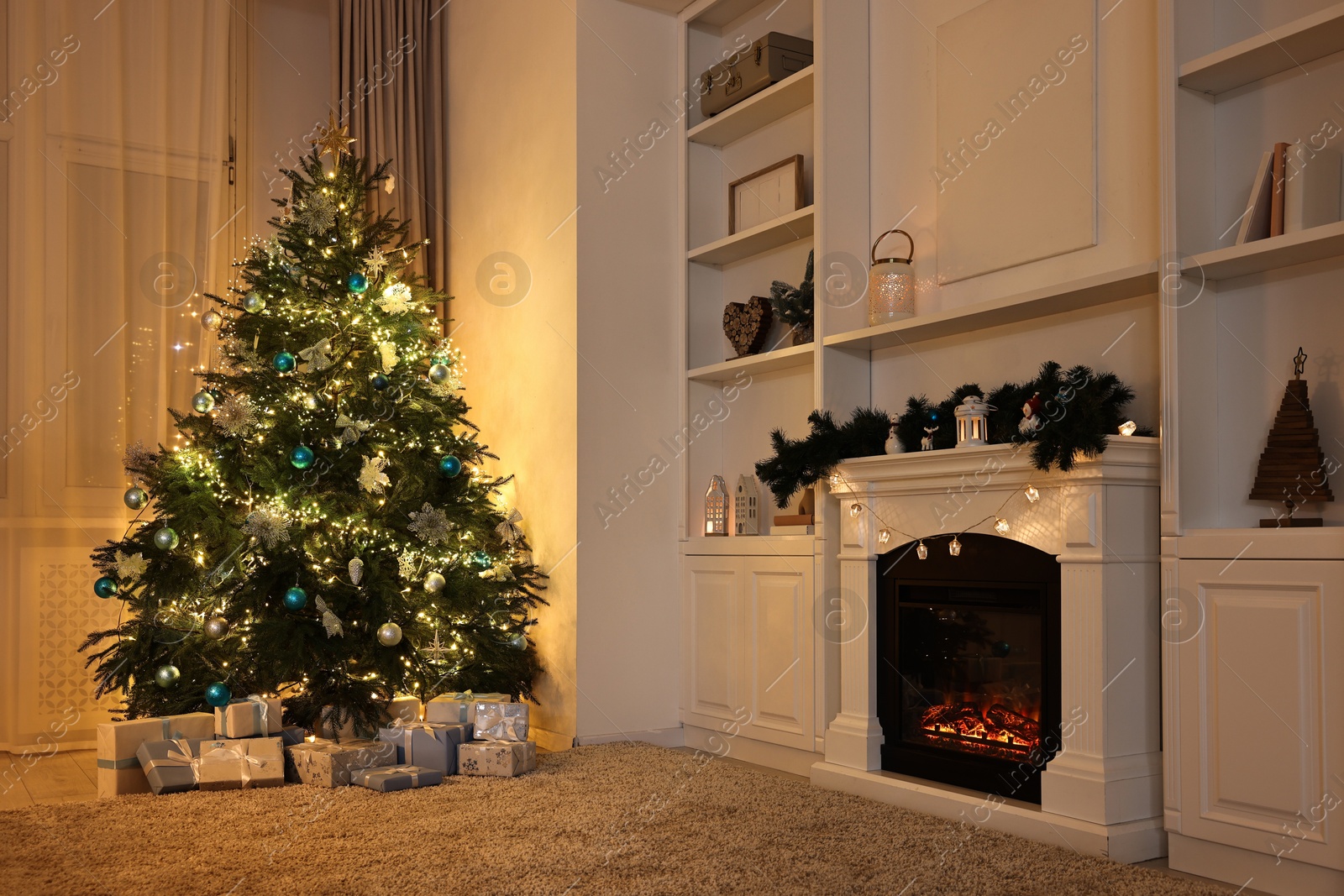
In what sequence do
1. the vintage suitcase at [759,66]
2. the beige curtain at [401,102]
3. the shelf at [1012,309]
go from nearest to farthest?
Result: 1. the shelf at [1012,309]
2. the vintage suitcase at [759,66]
3. the beige curtain at [401,102]

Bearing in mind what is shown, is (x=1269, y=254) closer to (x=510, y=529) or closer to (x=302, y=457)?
(x=510, y=529)

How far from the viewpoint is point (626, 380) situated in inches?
162

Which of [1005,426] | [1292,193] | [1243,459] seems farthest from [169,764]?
[1292,193]

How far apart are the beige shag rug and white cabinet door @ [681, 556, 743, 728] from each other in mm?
663

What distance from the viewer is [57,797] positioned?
332cm

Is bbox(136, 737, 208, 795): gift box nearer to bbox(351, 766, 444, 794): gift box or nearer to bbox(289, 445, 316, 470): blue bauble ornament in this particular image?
bbox(351, 766, 444, 794): gift box

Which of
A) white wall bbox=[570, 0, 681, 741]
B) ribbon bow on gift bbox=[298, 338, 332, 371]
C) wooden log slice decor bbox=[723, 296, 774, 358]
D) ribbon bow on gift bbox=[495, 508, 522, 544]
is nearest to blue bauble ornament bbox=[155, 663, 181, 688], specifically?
ribbon bow on gift bbox=[298, 338, 332, 371]

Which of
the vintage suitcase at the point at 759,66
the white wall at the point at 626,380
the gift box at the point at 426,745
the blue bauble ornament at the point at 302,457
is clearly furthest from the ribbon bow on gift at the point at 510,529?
the vintage suitcase at the point at 759,66

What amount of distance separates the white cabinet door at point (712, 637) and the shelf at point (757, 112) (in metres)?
1.60

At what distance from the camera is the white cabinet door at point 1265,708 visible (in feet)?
7.14

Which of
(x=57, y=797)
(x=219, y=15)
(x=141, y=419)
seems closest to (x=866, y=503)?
(x=57, y=797)

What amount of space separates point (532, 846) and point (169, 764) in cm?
124

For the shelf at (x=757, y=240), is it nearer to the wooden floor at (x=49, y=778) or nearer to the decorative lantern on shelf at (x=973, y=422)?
the decorative lantern on shelf at (x=973, y=422)

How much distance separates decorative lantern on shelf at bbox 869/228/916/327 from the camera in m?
3.38
